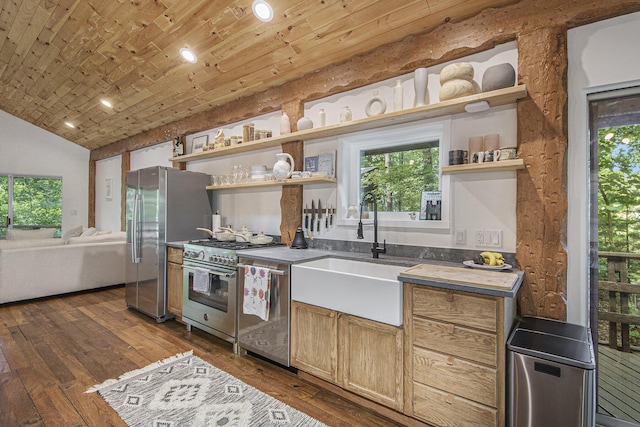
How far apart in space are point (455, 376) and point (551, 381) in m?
0.42

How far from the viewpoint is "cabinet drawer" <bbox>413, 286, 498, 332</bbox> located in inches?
61.7

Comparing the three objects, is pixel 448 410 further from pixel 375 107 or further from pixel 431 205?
pixel 375 107

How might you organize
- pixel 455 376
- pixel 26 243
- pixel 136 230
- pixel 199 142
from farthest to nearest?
1. pixel 199 142
2. pixel 26 243
3. pixel 136 230
4. pixel 455 376

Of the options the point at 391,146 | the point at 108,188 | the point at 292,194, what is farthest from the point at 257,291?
the point at 108,188

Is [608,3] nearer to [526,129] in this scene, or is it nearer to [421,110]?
[526,129]

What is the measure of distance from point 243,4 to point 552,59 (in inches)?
89.0

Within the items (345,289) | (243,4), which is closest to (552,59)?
(345,289)

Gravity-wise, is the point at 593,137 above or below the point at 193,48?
below

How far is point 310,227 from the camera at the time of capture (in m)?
3.27

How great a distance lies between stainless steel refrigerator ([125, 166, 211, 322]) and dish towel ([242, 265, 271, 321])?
149 cm

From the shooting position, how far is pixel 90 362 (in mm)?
2629

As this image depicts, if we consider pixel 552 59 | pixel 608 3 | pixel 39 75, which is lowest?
pixel 552 59

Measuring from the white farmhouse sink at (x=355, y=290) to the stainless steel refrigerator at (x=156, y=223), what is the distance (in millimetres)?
2033

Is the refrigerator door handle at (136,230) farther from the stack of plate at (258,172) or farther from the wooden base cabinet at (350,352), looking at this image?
the wooden base cabinet at (350,352)
